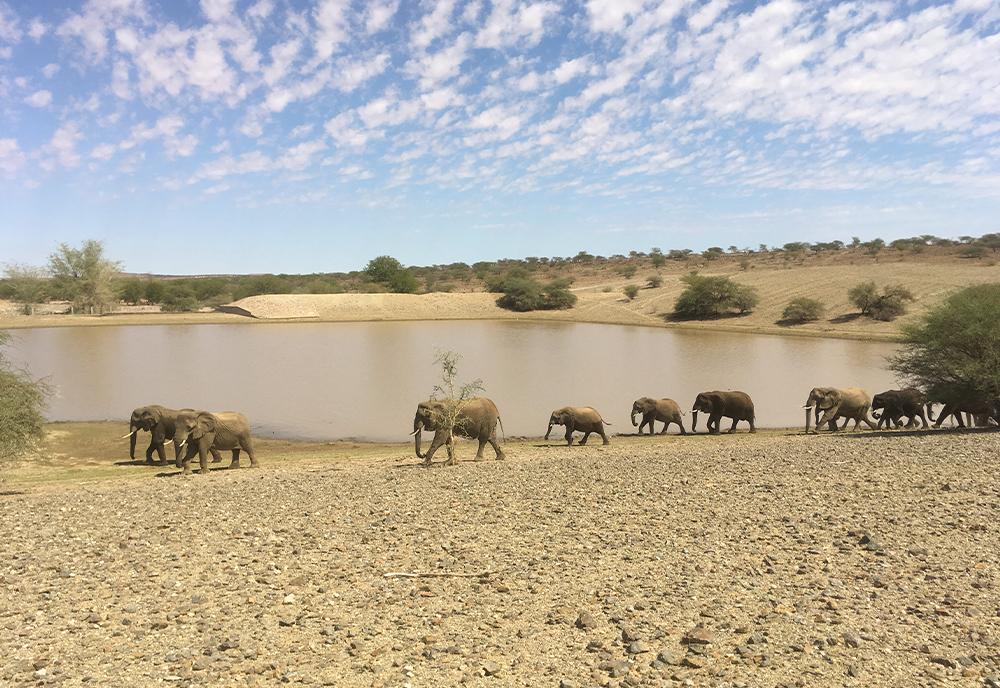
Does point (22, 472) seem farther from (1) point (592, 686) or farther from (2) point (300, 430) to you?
(1) point (592, 686)

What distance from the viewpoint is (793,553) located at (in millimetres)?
7465

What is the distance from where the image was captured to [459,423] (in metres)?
15.4

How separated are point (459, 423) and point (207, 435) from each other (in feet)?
20.6

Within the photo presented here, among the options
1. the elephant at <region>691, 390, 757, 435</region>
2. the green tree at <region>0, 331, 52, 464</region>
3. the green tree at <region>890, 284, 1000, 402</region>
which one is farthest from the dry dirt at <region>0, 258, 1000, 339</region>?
the green tree at <region>0, 331, 52, 464</region>

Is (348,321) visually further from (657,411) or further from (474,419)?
(474,419)

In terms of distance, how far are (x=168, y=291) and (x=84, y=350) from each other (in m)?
61.0

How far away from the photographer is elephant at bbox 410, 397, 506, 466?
1487 centimetres

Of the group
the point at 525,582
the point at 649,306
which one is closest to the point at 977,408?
the point at 525,582

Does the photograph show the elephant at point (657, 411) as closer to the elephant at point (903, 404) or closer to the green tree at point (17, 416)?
the elephant at point (903, 404)

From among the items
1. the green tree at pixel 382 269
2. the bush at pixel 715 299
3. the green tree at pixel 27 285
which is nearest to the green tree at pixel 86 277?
the green tree at pixel 27 285

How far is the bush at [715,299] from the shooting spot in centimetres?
7000

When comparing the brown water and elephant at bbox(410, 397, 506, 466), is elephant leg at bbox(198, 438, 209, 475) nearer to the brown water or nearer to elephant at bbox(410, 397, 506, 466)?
elephant at bbox(410, 397, 506, 466)

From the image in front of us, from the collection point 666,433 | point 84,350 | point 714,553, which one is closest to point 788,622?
point 714,553

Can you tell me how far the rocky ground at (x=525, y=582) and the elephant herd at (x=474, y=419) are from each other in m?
3.46
